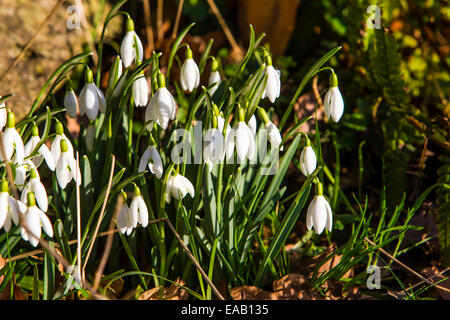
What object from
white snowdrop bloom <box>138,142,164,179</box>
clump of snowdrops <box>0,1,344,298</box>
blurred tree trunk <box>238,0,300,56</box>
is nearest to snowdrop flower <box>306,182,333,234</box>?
clump of snowdrops <box>0,1,344,298</box>

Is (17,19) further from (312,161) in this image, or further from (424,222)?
(424,222)

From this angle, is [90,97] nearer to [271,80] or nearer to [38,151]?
[38,151]

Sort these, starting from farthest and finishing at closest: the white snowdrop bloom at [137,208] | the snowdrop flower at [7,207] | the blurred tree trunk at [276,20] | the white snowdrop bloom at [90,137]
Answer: the blurred tree trunk at [276,20], the white snowdrop bloom at [90,137], the white snowdrop bloom at [137,208], the snowdrop flower at [7,207]

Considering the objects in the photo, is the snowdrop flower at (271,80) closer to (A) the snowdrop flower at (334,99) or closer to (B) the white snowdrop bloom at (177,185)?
(A) the snowdrop flower at (334,99)

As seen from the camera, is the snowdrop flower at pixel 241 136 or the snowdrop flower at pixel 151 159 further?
the snowdrop flower at pixel 151 159

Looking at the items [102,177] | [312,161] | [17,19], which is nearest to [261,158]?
[312,161]

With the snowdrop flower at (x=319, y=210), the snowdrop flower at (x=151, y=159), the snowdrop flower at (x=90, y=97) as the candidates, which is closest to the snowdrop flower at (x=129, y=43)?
the snowdrop flower at (x=90, y=97)

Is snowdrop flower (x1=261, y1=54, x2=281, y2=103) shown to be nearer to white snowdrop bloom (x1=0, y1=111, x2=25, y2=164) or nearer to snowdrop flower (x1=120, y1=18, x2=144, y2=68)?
snowdrop flower (x1=120, y1=18, x2=144, y2=68)

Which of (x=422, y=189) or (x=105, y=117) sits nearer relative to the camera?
(x=105, y=117)
